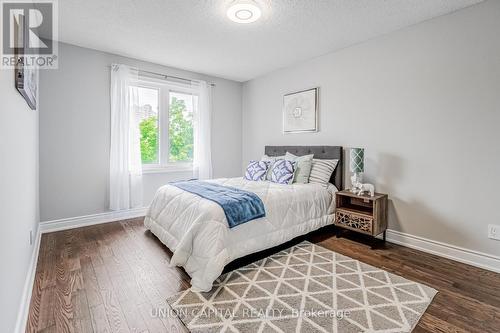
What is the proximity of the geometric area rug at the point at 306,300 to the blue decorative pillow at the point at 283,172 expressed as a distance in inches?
48.4

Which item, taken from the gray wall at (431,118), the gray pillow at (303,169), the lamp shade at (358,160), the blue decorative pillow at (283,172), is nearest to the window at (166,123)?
the blue decorative pillow at (283,172)

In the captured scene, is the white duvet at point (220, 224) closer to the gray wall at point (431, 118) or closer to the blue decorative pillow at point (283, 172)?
the blue decorative pillow at point (283, 172)

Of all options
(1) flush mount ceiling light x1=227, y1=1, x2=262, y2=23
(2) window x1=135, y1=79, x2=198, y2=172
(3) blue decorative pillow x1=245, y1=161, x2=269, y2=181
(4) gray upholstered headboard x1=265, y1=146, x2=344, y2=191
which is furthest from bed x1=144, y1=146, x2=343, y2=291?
(1) flush mount ceiling light x1=227, y1=1, x2=262, y2=23

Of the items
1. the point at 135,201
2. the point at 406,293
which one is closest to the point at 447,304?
the point at 406,293

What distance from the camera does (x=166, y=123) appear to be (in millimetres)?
4230

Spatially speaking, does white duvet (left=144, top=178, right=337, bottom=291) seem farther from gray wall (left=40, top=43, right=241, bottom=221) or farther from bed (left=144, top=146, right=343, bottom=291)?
gray wall (left=40, top=43, right=241, bottom=221)

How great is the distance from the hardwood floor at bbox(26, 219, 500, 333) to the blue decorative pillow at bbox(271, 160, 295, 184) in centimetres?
79

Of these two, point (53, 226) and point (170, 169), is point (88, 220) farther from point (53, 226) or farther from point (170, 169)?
point (170, 169)

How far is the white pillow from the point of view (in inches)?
131

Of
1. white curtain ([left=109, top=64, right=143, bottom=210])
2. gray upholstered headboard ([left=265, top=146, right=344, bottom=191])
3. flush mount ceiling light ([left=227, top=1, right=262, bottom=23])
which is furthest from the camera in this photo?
white curtain ([left=109, top=64, right=143, bottom=210])

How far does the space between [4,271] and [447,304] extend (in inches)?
107

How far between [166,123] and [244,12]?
7.93ft

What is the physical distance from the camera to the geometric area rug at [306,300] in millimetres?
1555

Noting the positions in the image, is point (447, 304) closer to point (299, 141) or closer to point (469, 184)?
point (469, 184)
